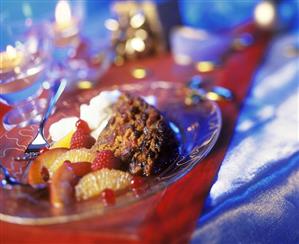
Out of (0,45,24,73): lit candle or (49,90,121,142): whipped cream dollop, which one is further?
(0,45,24,73): lit candle

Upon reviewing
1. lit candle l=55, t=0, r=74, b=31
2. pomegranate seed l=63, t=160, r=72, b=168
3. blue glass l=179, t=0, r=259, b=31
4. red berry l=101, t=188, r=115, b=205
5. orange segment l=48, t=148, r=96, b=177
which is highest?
lit candle l=55, t=0, r=74, b=31

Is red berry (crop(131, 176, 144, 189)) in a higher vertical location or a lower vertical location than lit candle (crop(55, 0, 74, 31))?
lower

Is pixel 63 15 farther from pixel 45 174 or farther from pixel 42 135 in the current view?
pixel 45 174

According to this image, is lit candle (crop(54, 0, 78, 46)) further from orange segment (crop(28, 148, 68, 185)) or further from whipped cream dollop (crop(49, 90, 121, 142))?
orange segment (crop(28, 148, 68, 185))

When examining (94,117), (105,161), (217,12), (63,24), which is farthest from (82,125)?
(217,12)

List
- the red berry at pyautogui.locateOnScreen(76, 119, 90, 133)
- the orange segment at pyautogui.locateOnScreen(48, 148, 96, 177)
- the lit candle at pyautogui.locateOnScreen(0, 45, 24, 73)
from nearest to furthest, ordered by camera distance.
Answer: the orange segment at pyautogui.locateOnScreen(48, 148, 96, 177) → the red berry at pyautogui.locateOnScreen(76, 119, 90, 133) → the lit candle at pyautogui.locateOnScreen(0, 45, 24, 73)

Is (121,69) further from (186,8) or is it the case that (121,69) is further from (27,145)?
(27,145)

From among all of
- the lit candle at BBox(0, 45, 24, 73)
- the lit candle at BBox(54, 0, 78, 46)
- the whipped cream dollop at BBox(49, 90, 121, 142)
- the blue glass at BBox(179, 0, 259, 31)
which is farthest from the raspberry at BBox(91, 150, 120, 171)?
the blue glass at BBox(179, 0, 259, 31)

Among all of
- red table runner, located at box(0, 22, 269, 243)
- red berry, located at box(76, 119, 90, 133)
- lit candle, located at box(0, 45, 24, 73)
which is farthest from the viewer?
lit candle, located at box(0, 45, 24, 73)

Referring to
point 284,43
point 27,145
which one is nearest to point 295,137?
point 27,145
